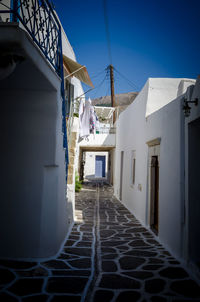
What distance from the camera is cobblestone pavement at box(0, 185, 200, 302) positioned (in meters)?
3.22

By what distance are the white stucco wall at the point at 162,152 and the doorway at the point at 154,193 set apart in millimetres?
292

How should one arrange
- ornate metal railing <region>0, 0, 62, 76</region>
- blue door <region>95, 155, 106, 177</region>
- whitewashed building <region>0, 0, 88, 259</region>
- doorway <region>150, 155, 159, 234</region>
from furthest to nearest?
blue door <region>95, 155, 106, 177</region>
doorway <region>150, 155, 159, 234</region>
whitewashed building <region>0, 0, 88, 259</region>
ornate metal railing <region>0, 0, 62, 76</region>

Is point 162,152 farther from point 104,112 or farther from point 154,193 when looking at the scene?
point 104,112

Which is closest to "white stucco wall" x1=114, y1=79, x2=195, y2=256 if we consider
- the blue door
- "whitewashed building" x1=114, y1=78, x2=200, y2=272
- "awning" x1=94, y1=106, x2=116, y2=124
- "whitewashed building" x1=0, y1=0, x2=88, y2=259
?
"whitewashed building" x1=114, y1=78, x2=200, y2=272

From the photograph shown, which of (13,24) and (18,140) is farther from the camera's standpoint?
(18,140)

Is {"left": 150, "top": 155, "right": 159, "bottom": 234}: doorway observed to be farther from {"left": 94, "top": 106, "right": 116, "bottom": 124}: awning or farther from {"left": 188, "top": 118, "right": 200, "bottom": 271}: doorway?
{"left": 94, "top": 106, "right": 116, "bottom": 124}: awning

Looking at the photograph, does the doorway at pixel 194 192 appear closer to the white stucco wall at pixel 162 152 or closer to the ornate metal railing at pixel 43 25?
the white stucco wall at pixel 162 152

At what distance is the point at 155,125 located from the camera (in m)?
6.80

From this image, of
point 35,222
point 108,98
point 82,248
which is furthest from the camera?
point 108,98

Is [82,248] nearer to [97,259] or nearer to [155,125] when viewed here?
[97,259]

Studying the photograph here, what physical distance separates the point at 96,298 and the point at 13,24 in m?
3.92

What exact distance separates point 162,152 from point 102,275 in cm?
350

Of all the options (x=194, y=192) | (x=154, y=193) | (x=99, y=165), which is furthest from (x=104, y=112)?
(x=194, y=192)

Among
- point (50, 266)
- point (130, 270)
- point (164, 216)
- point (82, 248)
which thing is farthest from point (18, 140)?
point (164, 216)
